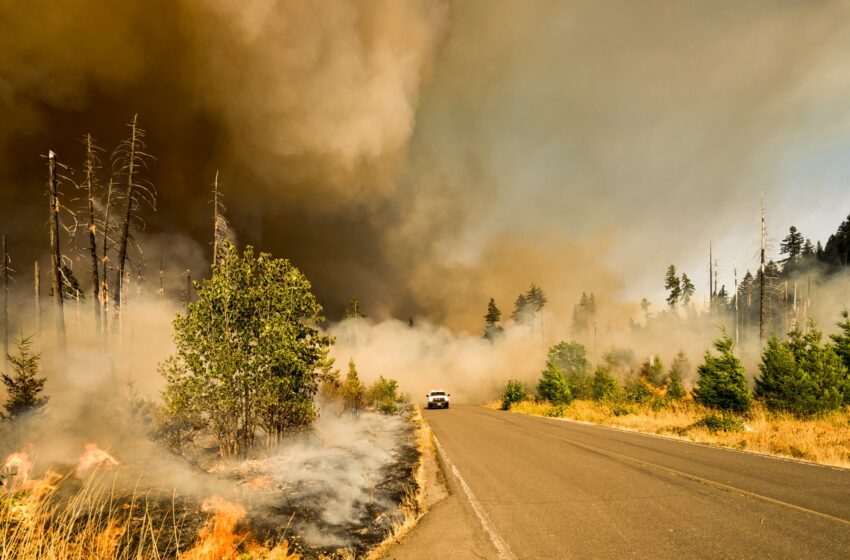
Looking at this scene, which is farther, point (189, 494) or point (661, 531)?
point (189, 494)

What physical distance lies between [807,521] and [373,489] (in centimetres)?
747

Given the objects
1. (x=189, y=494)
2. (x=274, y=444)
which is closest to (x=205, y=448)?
(x=274, y=444)

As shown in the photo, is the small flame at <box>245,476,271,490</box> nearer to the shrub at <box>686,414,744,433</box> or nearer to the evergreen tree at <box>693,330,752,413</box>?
the shrub at <box>686,414,744,433</box>

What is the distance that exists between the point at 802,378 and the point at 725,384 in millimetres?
3157

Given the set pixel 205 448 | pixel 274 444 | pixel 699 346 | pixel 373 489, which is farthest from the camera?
pixel 699 346

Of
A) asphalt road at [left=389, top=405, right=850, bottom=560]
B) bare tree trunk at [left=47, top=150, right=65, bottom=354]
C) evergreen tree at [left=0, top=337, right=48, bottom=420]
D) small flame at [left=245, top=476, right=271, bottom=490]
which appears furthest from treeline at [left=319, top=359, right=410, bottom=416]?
bare tree trunk at [left=47, top=150, right=65, bottom=354]

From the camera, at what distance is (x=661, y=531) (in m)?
5.61

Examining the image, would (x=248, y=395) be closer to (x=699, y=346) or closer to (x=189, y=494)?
(x=189, y=494)

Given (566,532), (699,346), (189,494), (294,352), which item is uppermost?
(294,352)

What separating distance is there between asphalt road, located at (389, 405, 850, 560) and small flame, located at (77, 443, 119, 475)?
26.4ft

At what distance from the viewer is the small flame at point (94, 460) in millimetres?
9320

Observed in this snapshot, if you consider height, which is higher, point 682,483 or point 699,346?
point 682,483

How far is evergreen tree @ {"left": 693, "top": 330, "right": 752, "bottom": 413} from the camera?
59.0 feet

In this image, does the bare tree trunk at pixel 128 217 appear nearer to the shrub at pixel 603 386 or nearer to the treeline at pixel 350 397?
the treeline at pixel 350 397
